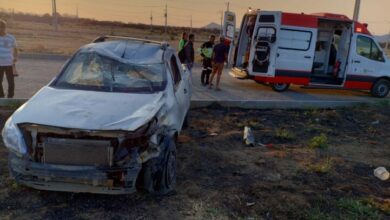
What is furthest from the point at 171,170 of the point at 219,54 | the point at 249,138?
A: the point at 219,54

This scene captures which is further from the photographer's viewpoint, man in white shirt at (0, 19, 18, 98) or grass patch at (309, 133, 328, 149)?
man in white shirt at (0, 19, 18, 98)

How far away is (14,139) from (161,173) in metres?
1.53

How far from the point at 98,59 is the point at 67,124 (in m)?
1.89

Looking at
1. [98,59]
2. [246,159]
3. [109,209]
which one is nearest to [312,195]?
[246,159]

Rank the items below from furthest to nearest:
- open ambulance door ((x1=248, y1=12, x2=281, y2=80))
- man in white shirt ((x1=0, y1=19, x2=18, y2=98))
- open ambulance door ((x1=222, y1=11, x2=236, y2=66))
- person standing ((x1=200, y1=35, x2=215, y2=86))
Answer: open ambulance door ((x1=222, y1=11, x2=236, y2=66)), person standing ((x1=200, y1=35, x2=215, y2=86)), open ambulance door ((x1=248, y1=12, x2=281, y2=80)), man in white shirt ((x1=0, y1=19, x2=18, y2=98))

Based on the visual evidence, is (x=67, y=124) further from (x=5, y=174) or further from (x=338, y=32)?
(x=338, y=32)

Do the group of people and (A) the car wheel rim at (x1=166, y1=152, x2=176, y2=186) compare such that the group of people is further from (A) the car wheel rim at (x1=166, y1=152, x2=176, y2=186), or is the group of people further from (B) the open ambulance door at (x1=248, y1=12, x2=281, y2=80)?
(A) the car wheel rim at (x1=166, y1=152, x2=176, y2=186)

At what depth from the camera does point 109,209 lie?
159 inches

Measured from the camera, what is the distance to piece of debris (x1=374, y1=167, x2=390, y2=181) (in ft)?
17.9

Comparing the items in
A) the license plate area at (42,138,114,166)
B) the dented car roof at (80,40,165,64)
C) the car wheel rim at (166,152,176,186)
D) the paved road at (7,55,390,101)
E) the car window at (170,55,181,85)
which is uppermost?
the dented car roof at (80,40,165,64)

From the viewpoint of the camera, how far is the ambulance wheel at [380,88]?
13211mm

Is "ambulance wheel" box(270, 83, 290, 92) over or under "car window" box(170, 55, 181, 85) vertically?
under

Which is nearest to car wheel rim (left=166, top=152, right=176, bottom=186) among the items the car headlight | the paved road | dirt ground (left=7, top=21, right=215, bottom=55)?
the car headlight

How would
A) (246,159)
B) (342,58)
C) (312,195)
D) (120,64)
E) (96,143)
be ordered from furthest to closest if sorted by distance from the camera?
(342,58) → (246,159) → (120,64) → (312,195) → (96,143)
